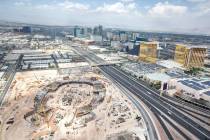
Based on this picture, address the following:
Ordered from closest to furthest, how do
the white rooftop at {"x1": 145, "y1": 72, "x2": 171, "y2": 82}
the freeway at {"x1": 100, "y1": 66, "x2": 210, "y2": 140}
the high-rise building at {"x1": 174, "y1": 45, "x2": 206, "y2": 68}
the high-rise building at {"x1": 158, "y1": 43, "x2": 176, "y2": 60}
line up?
1. the freeway at {"x1": 100, "y1": 66, "x2": 210, "y2": 140}
2. the white rooftop at {"x1": 145, "y1": 72, "x2": 171, "y2": 82}
3. the high-rise building at {"x1": 174, "y1": 45, "x2": 206, "y2": 68}
4. the high-rise building at {"x1": 158, "y1": 43, "x2": 176, "y2": 60}

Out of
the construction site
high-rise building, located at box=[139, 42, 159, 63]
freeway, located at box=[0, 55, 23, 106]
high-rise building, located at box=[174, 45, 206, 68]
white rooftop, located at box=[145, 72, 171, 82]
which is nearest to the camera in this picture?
the construction site

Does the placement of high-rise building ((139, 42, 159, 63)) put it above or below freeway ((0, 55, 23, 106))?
above

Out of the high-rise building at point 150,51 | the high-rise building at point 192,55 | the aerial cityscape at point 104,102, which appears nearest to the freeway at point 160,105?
the aerial cityscape at point 104,102

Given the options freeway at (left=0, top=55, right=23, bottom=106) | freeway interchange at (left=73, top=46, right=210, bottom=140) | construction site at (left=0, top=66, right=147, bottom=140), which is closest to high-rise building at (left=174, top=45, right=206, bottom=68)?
freeway interchange at (left=73, top=46, right=210, bottom=140)

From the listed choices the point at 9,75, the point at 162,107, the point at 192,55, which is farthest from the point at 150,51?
the point at 9,75

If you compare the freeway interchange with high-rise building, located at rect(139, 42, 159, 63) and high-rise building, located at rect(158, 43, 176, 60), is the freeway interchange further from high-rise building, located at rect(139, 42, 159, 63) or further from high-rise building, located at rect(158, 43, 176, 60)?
high-rise building, located at rect(158, 43, 176, 60)

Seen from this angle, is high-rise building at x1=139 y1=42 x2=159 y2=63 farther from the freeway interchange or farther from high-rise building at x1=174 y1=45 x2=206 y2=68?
the freeway interchange

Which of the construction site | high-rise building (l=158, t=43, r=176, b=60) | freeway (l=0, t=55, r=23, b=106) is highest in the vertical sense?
high-rise building (l=158, t=43, r=176, b=60)

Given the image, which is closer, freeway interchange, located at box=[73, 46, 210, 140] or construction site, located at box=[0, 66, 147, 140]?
construction site, located at box=[0, 66, 147, 140]

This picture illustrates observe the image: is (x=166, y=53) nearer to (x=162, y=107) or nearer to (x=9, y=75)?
(x=162, y=107)
